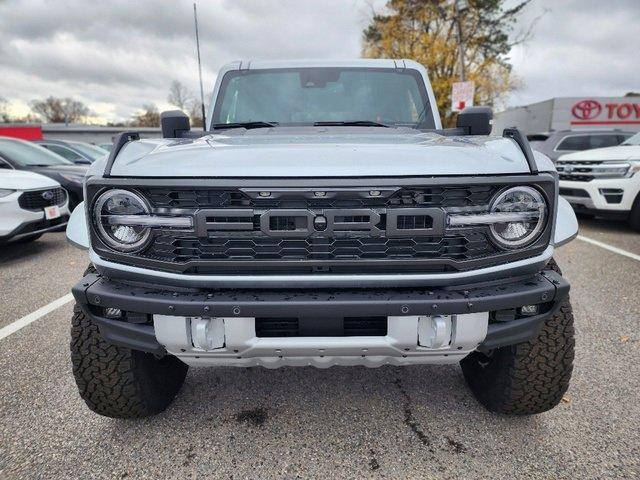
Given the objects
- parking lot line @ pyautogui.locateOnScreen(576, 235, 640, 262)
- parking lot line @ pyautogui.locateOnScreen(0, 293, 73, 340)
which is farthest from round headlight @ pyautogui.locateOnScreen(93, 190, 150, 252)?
parking lot line @ pyautogui.locateOnScreen(576, 235, 640, 262)

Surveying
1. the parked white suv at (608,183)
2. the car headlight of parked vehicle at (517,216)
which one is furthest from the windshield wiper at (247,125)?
the parked white suv at (608,183)

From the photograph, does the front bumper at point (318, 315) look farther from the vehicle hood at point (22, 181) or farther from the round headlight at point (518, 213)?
the vehicle hood at point (22, 181)

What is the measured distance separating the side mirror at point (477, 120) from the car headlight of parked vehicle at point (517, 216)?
3.28ft

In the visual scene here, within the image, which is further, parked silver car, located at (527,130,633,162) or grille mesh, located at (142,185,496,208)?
parked silver car, located at (527,130,633,162)

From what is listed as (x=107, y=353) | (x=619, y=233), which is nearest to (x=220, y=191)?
(x=107, y=353)

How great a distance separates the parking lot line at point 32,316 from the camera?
127 inches

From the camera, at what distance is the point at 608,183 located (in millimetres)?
6316

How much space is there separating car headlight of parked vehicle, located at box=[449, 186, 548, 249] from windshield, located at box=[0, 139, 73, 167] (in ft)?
24.0

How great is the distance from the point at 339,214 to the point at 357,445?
1119 millimetres

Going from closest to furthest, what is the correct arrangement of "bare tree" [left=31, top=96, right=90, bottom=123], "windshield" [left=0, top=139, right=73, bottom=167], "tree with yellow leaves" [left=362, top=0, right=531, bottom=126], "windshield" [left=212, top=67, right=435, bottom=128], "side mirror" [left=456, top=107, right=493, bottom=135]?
1. "side mirror" [left=456, top=107, right=493, bottom=135]
2. "windshield" [left=212, top=67, right=435, bottom=128]
3. "windshield" [left=0, top=139, right=73, bottom=167]
4. "tree with yellow leaves" [left=362, top=0, right=531, bottom=126]
5. "bare tree" [left=31, top=96, right=90, bottom=123]

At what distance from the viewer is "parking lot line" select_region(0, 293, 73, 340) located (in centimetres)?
322

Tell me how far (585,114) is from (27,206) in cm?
2703

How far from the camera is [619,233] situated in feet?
21.5

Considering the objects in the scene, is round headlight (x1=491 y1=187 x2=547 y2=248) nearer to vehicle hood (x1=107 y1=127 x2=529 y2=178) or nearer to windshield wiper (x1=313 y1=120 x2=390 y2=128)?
vehicle hood (x1=107 y1=127 x2=529 y2=178)
